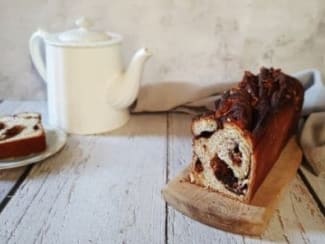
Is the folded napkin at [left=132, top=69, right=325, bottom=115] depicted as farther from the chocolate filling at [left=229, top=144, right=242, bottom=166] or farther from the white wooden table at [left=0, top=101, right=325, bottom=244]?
the chocolate filling at [left=229, top=144, right=242, bottom=166]

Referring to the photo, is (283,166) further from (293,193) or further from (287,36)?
(287,36)

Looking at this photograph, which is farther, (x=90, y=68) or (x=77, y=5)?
(x=77, y=5)

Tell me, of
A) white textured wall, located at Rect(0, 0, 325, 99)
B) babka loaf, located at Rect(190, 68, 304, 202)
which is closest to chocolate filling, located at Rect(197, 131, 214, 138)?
babka loaf, located at Rect(190, 68, 304, 202)

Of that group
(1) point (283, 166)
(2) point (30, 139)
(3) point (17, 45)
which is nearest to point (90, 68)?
(2) point (30, 139)

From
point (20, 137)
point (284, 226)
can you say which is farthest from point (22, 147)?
point (284, 226)

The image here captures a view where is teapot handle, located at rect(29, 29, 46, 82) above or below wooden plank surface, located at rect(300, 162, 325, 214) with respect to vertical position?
above

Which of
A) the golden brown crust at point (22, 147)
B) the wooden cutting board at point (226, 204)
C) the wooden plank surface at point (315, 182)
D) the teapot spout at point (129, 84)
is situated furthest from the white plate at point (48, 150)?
the wooden plank surface at point (315, 182)

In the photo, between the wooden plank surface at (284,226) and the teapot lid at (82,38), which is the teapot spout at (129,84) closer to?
the teapot lid at (82,38)
